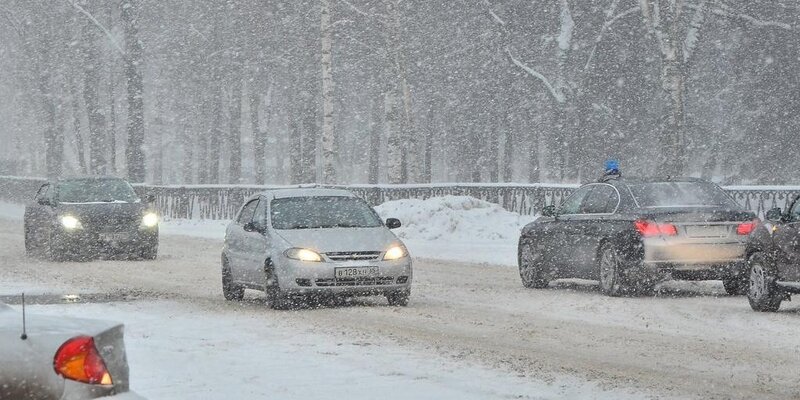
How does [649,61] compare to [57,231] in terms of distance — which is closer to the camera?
[57,231]

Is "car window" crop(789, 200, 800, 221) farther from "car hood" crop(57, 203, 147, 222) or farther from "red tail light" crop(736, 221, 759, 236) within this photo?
"car hood" crop(57, 203, 147, 222)

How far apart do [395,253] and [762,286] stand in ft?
12.8

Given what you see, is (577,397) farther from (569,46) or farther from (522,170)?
(522,170)

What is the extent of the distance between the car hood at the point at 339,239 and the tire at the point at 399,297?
52cm

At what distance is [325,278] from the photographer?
15.6 m

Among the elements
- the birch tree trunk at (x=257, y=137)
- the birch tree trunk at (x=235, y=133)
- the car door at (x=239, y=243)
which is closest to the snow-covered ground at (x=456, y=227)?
the car door at (x=239, y=243)

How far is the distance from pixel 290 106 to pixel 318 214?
48.8 meters

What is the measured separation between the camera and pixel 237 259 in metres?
17.3

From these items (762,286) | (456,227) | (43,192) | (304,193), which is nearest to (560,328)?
(762,286)

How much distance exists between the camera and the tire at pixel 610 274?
16.9m

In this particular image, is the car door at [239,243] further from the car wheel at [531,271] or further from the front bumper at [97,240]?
the front bumper at [97,240]

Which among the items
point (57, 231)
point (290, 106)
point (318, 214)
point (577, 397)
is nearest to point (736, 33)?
point (290, 106)

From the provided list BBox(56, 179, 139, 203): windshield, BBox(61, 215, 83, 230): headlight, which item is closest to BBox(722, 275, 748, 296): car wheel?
BBox(61, 215, 83, 230): headlight

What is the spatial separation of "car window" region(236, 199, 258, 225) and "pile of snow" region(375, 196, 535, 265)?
862 centimetres
